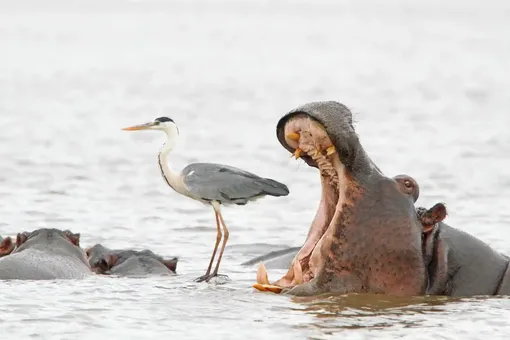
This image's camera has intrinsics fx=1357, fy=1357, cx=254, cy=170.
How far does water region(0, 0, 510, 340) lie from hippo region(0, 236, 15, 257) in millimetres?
848

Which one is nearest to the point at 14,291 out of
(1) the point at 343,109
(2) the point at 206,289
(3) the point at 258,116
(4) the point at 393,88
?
(2) the point at 206,289

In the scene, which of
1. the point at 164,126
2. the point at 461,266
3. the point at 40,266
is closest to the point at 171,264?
the point at 40,266

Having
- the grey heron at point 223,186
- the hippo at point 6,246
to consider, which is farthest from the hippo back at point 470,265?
the hippo at point 6,246

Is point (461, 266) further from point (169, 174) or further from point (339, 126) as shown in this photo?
point (169, 174)

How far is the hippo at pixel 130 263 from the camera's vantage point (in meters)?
8.77

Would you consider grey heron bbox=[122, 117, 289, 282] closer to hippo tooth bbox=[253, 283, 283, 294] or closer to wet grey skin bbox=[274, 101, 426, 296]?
hippo tooth bbox=[253, 283, 283, 294]

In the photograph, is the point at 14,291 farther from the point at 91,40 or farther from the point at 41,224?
the point at 91,40

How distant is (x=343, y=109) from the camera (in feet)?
21.4

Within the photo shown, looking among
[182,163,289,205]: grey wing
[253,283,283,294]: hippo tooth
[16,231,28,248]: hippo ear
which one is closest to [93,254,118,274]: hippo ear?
[16,231,28,248]: hippo ear

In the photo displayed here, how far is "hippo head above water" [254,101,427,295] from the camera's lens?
257 inches

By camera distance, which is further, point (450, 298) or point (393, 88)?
point (393, 88)

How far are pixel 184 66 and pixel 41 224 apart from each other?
25045 millimetres

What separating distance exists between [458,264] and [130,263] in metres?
2.66

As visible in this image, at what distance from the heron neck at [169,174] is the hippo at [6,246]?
1.73 metres
